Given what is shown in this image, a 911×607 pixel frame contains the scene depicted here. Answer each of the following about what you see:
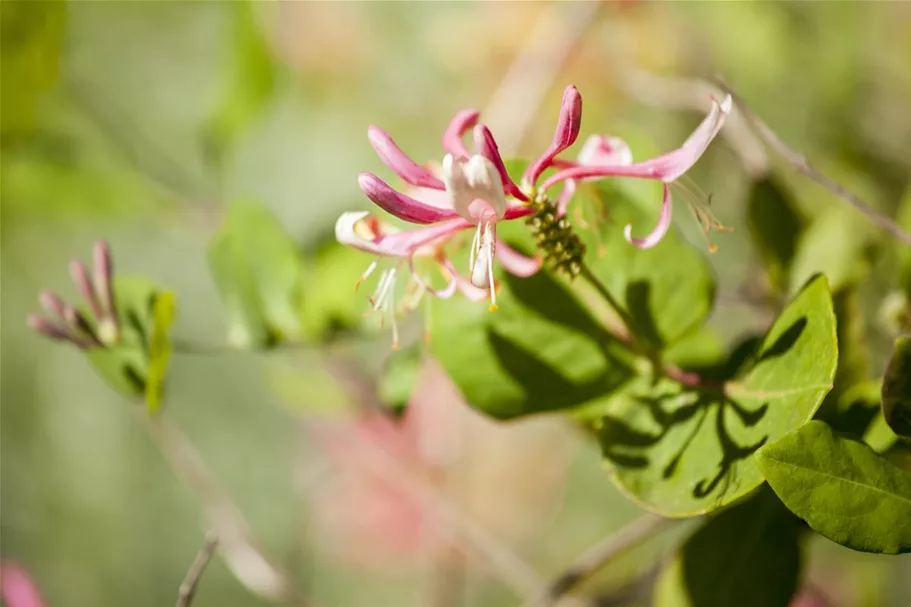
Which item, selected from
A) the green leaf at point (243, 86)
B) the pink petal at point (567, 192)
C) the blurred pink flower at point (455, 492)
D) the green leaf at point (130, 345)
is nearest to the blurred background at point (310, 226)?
the blurred pink flower at point (455, 492)

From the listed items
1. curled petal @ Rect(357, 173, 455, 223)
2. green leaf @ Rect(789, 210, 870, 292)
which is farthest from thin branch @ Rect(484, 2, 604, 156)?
curled petal @ Rect(357, 173, 455, 223)

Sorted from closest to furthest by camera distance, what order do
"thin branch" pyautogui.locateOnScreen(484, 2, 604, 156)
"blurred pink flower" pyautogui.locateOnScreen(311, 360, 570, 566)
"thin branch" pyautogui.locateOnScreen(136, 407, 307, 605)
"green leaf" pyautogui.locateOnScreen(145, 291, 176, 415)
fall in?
"green leaf" pyautogui.locateOnScreen(145, 291, 176, 415)
"thin branch" pyautogui.locateOnScreen(136, 407, 307, 605)
"thin branch" pyautogui.locateOnScreen(484, 2, 604, 156)
"blurred pink flower" pyautogui.locateOnScreen(311, 360, 570, 566)

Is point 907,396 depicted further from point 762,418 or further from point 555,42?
point 555,42

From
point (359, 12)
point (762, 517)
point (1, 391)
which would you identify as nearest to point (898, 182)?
point (762, 517)

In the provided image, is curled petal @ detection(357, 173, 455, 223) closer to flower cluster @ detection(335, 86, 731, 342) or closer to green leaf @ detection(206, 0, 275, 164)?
flower cluster @ detection(335, 86, 731, 342)

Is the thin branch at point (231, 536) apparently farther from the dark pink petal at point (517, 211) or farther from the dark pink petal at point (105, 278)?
the dark pink petal at point (517, 211)
